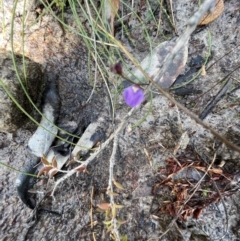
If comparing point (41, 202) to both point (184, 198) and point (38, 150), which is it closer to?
point (38, 150)

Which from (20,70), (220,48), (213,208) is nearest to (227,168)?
(213,208)

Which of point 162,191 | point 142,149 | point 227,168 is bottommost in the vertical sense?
point 162,191

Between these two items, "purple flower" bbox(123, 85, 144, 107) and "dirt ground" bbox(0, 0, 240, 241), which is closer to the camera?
"purple flower" bbox(123, 85, 144, 107)

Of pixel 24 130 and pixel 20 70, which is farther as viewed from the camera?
pixel 24 130

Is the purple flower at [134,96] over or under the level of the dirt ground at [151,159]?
over

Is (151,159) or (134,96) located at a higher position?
(134,96)

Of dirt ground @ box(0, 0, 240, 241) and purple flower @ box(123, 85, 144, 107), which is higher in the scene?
purple flower @ box(123, 85, 144, 107)

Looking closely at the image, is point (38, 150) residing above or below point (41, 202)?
above
